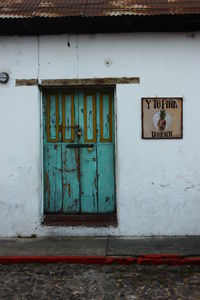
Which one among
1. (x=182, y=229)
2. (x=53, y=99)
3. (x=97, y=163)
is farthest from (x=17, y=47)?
(x=182, y=229)

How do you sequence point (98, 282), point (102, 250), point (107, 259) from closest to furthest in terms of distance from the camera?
point (98, 282), point (107, 259), point (102, 250)

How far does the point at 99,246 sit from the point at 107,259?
0.50 meters

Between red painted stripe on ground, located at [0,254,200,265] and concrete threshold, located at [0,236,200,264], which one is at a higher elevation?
concrete threshold, located at [0,236,200,264]

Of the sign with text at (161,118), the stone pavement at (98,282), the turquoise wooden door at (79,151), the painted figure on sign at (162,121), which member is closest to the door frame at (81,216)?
the turquoise wooden door at (79,151)

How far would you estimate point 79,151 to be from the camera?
261 inches

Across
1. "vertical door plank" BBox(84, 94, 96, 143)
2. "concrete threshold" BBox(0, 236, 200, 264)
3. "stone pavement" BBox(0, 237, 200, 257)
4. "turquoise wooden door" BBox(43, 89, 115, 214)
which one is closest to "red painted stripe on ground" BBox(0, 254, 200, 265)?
"concrete threshold" BBox(0, 236, 200, 264)

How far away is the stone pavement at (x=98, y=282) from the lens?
443 centimetres

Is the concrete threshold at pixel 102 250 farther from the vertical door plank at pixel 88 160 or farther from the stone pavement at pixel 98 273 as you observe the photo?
the vertical door plank at pixel 88 160

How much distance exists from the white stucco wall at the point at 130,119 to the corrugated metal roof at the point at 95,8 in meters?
0.38

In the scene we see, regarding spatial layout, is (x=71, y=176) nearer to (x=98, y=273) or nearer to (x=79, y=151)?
(x=79, y=151)

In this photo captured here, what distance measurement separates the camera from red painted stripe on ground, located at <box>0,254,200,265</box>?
17.5 feet

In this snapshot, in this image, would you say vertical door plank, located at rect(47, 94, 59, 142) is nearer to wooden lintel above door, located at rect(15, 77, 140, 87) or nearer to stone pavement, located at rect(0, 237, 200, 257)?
wooden lintel above door, located at rect(15, 77, 140, 87)

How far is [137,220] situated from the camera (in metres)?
6.31

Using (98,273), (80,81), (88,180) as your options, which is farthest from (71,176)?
(98,273)
